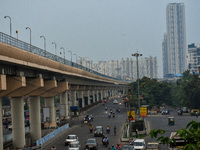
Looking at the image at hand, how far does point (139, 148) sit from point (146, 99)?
258ft

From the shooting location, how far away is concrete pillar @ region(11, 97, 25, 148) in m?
45.0

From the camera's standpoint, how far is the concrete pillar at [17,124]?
45.0m

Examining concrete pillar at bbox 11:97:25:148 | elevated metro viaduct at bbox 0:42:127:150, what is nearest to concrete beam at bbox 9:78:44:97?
elevated metro viaduct at bbox 0:42:127:150

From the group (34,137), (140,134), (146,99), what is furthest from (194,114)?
(34,137)

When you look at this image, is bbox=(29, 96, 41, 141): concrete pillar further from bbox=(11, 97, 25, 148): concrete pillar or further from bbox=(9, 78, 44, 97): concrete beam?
bbox=(11, 97, 25, 148): concrete pillar

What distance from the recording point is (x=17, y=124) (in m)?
45.2

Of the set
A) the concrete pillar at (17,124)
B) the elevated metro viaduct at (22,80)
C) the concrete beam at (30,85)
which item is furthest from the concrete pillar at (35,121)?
the concrete pillar at (17,124)

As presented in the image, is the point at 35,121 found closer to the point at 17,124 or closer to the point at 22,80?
the point at 17,124

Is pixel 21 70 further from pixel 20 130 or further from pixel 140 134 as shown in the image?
pixel 140 134

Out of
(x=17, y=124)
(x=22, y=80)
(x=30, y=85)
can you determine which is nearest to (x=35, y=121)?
(x=30, y=85)

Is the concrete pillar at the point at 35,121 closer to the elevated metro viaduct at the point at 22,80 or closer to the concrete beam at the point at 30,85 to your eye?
the elevated metro viaduct at the point at 22,80

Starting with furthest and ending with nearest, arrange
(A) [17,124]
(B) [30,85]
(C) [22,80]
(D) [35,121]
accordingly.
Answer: (D) [35,121] < (B) [30,85] < (A) [17,124] < (C) [22,80]

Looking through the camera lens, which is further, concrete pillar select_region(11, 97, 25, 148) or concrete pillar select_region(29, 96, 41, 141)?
A: concrete pillar select_region(29, 96, 41, 141)

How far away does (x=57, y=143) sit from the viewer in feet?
162
